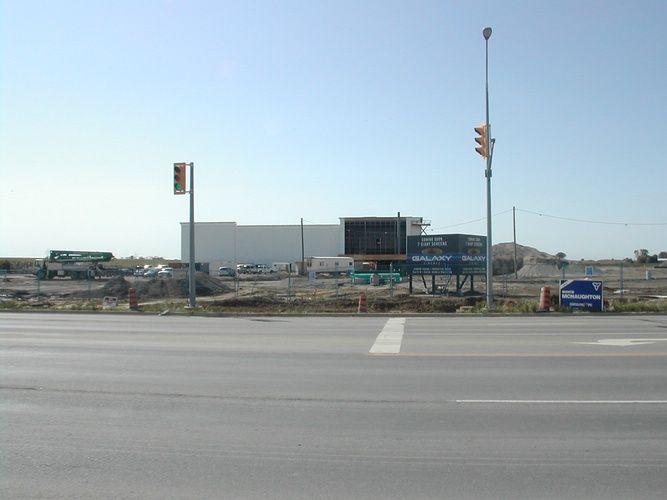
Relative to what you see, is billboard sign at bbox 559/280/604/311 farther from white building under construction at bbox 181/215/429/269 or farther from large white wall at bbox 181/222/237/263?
large white wall at bbox 181/222/237/263

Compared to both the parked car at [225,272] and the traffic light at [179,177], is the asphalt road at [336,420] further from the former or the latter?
the parked car at [225,272]

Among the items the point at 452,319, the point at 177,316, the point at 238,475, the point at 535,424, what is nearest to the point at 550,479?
the point at 535,424

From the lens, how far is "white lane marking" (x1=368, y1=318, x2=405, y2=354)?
12.8 meters

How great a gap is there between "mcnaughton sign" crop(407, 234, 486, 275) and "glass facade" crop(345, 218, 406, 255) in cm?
7507

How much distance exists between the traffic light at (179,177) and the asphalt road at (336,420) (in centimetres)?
1233

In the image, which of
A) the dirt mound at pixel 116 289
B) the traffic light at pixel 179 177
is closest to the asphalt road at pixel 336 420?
the traffic light at pixel 179 177

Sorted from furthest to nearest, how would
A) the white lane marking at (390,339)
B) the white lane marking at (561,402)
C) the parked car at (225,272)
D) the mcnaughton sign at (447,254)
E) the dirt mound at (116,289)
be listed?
the parked car at (225,272)
the dirt mound at (116,289)
the mcnaughton sign at (447,254)
the white lane marking at (390,339)
the white lane marking at (561,402)

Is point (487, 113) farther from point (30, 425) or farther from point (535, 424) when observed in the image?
point (30, 425)

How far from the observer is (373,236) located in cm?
10994

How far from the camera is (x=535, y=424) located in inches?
272

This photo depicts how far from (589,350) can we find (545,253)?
13353cm

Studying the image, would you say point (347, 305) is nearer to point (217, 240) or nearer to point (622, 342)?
point (622, 342)

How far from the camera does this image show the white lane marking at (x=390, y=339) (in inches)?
502

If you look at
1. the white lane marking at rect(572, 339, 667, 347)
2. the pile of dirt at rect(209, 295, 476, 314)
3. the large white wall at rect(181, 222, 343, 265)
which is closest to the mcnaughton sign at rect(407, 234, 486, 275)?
the pile of dirt at rect(209, 295, 476, 314)
